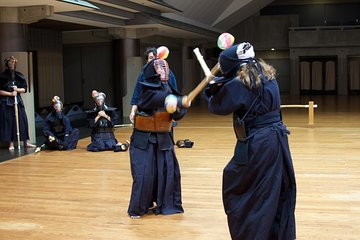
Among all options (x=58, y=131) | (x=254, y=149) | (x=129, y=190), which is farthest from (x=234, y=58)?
(x=58, y=131)

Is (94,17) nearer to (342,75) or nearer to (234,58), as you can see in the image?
(234,58)

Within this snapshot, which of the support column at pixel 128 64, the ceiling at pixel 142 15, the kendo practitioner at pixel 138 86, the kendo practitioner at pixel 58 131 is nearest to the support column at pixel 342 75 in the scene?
the ceiling at pixel 142 15

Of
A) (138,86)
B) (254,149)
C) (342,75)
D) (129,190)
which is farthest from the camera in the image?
(342,75)

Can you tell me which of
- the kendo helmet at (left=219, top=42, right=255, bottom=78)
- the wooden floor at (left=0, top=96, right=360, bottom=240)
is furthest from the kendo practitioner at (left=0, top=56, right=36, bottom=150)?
the kendo helmet at (left=219, top=42, right=255, bottom=78)

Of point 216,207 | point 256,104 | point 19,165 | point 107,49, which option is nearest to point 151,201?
point 216,207

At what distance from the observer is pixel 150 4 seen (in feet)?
41.3

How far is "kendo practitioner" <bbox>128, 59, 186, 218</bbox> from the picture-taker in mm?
4486

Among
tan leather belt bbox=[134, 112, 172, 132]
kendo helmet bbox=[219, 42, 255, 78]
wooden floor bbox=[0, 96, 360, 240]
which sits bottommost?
wooden floor bbox=[0, 96, 360, 240]

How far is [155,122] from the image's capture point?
4.50 meters

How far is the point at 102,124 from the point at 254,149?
18.4ft

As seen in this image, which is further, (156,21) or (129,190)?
(156,21)

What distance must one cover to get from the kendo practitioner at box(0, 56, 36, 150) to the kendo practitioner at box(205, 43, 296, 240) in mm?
6301

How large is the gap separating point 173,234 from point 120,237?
0.42m

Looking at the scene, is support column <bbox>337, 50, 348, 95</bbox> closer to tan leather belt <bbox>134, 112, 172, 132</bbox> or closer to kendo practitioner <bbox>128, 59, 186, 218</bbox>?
kendo practitioner <bbox>128, 59, 186, 218</bbox>
